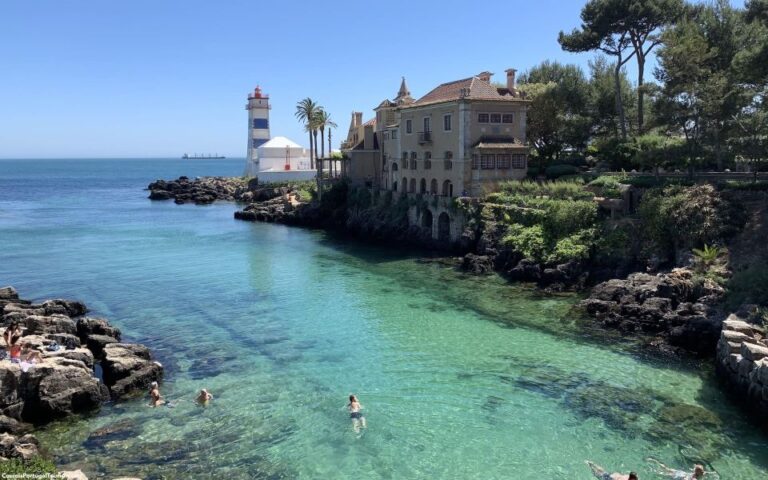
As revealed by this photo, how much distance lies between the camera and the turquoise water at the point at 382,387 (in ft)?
54.1

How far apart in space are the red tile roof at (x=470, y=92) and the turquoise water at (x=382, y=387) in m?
15.5

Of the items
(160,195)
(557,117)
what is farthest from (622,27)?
(160,195)

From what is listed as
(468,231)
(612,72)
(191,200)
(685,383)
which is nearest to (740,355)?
(685,383)

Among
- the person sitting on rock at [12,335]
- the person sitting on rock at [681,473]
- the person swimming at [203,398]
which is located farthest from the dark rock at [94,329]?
the person sitting on rock at [681,473]

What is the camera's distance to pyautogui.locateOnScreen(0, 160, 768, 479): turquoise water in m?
16.5

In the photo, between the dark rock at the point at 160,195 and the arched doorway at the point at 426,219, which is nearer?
the arched doorway at the point at 426,219

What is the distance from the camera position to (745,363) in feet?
64.2

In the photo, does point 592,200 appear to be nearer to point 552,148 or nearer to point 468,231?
point 468,231

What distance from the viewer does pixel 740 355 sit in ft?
66.0

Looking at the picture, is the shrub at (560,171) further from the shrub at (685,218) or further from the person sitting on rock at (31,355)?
the person sitting on rock at (31,355)

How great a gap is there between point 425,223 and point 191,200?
59.9 metres

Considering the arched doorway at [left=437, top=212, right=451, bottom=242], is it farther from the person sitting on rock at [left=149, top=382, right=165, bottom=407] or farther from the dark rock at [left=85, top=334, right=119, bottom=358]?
the person sitting on rock at [left=149, top=382, right=165, bottom=407]

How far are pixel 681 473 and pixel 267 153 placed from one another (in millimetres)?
93478

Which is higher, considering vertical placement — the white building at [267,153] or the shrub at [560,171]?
the white building at [267,153]
